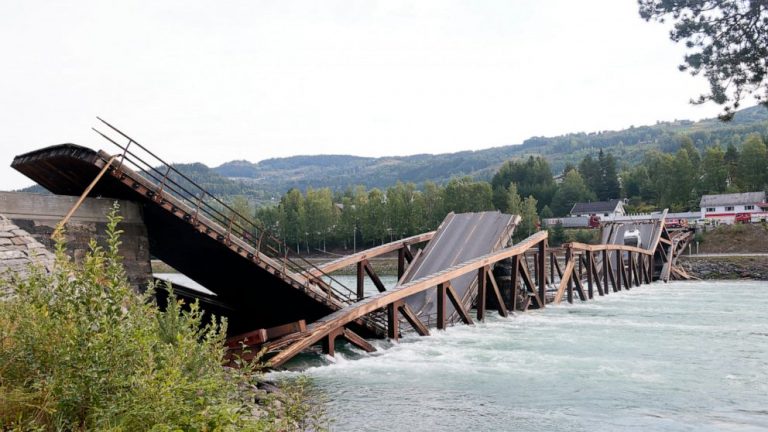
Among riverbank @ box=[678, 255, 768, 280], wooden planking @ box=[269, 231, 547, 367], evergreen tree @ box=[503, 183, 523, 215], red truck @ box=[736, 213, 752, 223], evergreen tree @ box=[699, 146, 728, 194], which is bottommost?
riverbank @ box=[678, 255, 768, 280]

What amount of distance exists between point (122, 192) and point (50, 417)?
9115 millimetres

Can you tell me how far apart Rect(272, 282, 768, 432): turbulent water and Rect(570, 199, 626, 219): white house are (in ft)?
291

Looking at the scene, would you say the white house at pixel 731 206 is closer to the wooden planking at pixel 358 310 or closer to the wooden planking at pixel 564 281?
the wooden planking at pixel 564 281

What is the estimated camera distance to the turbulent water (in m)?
10.6

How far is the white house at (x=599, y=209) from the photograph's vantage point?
354ft

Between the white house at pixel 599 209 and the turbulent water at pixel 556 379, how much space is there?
88.8 meters

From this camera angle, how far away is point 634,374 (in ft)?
46.4

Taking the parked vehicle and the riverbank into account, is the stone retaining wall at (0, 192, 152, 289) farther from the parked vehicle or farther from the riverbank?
the riverbank

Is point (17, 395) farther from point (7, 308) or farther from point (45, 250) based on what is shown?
point (45, 250)

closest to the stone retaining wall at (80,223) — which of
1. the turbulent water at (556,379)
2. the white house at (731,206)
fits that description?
the turbulent water at (556,379)

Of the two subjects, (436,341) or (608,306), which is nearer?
(436,341)

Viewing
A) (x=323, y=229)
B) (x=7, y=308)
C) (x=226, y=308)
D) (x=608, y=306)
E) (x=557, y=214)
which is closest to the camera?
(x=7, y=308)

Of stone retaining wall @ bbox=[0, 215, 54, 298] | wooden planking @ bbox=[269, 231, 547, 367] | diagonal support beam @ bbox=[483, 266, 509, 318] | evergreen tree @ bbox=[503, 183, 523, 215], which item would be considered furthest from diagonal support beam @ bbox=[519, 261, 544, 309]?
evergreen tree @ bbox=[503, 183, 523, 215]

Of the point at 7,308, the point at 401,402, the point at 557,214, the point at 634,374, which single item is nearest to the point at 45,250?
the point at 7,308
